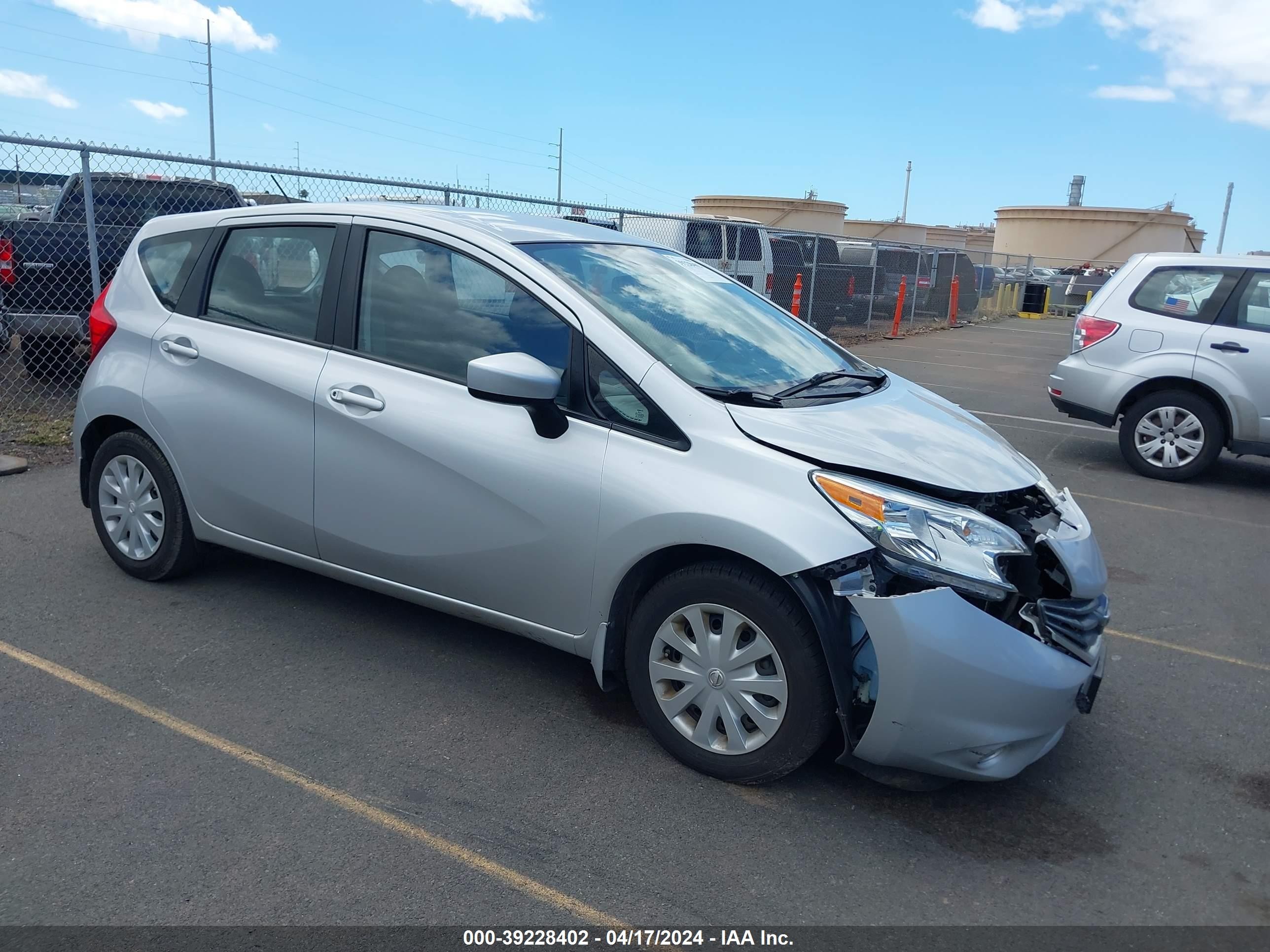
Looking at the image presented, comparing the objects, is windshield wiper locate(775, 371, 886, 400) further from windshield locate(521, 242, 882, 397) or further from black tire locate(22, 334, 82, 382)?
black tire locate(22, 334, 82, 382)

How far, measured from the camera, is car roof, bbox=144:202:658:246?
3998 mm

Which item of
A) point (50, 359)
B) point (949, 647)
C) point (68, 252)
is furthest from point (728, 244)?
point (949, 647)

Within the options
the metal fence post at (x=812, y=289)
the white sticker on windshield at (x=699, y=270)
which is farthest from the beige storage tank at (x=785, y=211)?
the white sticker on windshield at (x=699, y=270)

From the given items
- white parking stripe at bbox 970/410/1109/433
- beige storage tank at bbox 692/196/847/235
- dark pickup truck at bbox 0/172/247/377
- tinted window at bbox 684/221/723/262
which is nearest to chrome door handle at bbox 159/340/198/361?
dark pickup truck at bbox 0/172/247/377

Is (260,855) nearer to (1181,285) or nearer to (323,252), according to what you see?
(323,252)

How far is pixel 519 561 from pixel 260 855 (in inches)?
48.5

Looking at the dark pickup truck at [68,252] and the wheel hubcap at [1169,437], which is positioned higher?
the dark pickup truck at [68,252]

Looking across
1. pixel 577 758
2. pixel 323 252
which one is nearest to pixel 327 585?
pixel 323 252

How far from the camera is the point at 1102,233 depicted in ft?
164

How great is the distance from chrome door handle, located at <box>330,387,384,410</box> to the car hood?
1350mm

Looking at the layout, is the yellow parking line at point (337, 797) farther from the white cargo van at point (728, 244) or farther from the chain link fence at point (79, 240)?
the white cargo van at point (728, 244)

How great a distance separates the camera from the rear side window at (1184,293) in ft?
26.2

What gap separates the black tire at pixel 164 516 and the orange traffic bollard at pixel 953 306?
21.7 m

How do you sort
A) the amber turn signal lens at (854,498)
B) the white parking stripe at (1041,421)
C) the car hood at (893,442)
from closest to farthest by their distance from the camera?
the amber turn signal lens at (854,498) < the car hood at (893,442) < the white parking stripe at (1041,421)
